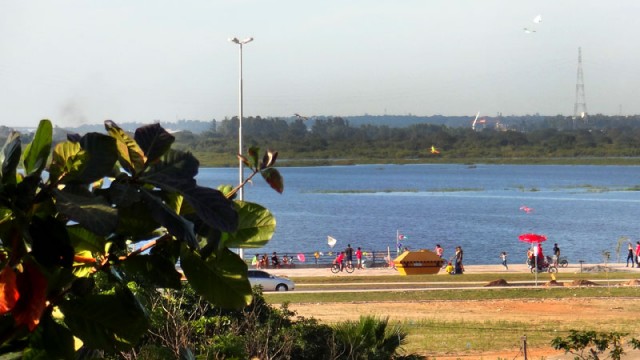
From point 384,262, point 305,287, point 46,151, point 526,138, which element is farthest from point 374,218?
point 526,138

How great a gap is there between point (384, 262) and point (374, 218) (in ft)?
152

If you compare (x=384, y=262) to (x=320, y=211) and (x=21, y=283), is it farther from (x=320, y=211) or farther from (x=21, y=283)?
(x=320, y=211)

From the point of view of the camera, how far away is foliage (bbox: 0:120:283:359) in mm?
1398

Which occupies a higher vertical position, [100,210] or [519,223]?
[100,210]

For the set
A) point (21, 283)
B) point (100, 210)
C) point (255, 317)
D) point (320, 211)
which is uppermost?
point (100, 210)

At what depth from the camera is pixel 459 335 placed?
17578 millimetres

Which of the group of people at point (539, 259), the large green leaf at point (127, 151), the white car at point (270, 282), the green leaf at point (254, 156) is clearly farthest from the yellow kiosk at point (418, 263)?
the large green leaf at point (127, 151)

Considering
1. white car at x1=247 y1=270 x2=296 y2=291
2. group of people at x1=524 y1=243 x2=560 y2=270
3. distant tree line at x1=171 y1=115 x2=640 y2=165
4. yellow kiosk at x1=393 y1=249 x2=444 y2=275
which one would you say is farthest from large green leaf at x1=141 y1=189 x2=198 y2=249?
distant tree line at x1=171 y1=115 x2=640 y2=165

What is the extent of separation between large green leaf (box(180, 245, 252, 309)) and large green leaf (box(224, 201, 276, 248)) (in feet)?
0.11

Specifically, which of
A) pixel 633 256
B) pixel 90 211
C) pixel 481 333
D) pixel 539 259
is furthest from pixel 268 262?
pixel 90 211

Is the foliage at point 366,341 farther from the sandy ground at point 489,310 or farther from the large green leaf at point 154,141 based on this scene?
the sandy ground at point 489,310

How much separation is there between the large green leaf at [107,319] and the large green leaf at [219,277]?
0.12 meters

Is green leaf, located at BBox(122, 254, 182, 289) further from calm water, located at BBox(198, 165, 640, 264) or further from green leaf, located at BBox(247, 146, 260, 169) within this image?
calm water, located at BBox(198, 165, 640, 264)

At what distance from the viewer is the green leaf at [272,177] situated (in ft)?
5.80
